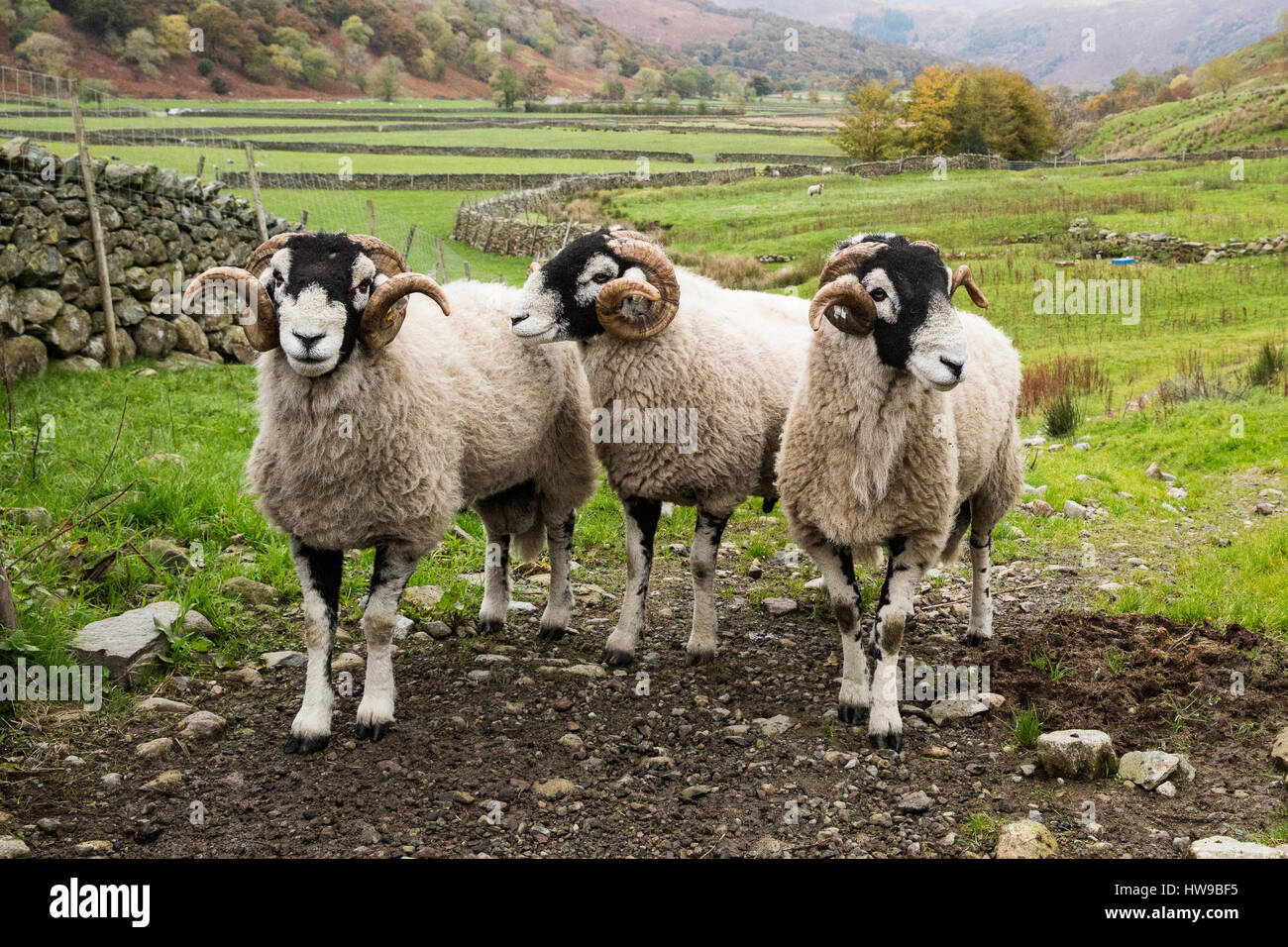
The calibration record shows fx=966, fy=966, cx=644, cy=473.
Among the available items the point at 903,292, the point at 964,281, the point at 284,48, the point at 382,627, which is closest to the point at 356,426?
the point at 382,627

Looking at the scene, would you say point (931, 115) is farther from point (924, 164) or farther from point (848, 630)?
point (848, 630)

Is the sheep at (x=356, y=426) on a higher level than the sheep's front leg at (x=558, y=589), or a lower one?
higher

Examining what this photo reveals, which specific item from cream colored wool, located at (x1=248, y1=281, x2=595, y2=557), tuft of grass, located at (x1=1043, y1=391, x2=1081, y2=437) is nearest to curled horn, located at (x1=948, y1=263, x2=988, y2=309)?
cream colored wool, located at (x1=248, y1=281, x2=595, y2=557)

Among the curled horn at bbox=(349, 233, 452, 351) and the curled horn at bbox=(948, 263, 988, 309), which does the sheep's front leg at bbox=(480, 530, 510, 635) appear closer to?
the curled horn at bbox=(349, 233, 452, 351)

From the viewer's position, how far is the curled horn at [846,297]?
16.6ft

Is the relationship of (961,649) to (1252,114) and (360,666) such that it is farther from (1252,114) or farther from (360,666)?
(1252,114)

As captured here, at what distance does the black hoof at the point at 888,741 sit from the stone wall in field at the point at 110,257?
11.1 metres

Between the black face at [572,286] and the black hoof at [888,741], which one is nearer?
the black hoof at [888,741]

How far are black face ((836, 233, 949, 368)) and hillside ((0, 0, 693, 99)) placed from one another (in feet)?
147

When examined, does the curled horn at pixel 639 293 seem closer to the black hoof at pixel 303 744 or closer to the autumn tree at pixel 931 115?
the black hoof at pixel 303 744

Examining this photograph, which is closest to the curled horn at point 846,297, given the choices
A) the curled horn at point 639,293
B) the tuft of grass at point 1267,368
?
the curled horn at point 639,293

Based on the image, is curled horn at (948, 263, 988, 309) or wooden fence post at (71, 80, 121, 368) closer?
curled horn at (948, 263, 988, 309)

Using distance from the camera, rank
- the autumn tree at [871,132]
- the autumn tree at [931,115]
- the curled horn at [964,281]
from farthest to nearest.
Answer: the autumn tree at [871,132] → the autumn tree at [931,115] → the curled horn at [964,281]

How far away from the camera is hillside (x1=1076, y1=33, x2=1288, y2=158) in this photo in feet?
173
